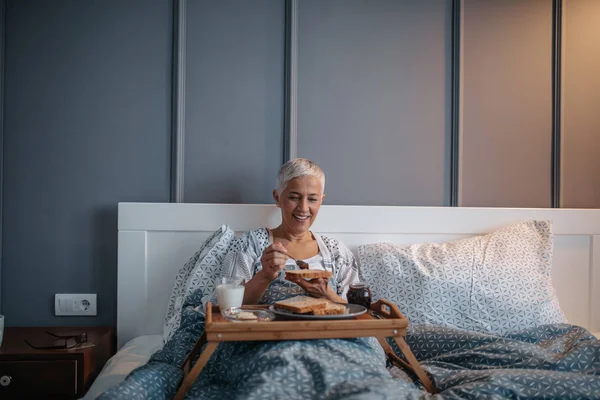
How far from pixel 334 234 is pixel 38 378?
127 centimetres

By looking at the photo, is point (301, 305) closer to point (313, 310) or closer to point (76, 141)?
point (313, 310)

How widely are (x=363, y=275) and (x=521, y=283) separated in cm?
63

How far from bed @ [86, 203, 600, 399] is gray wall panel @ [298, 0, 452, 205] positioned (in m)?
0.15

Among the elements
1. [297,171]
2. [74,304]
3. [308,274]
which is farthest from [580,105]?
[74,304]

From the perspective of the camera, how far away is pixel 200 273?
2.03 meters

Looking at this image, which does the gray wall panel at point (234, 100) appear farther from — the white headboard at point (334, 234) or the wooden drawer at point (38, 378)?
the wooden drawer at point (38, 378)

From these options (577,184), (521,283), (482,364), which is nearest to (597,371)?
(482,364)

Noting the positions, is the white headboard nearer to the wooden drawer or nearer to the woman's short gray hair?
the woman's short gray hair

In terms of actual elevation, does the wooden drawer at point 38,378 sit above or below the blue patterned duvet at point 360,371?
below

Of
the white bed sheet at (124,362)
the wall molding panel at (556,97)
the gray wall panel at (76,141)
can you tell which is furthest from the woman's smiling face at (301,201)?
the wall molding panel at (556,97)

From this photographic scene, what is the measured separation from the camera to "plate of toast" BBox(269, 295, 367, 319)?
1456 millimetres

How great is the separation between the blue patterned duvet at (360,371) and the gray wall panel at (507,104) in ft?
3.22

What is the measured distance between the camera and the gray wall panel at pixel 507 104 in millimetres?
2543

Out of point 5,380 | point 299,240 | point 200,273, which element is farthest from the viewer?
point 299,240
